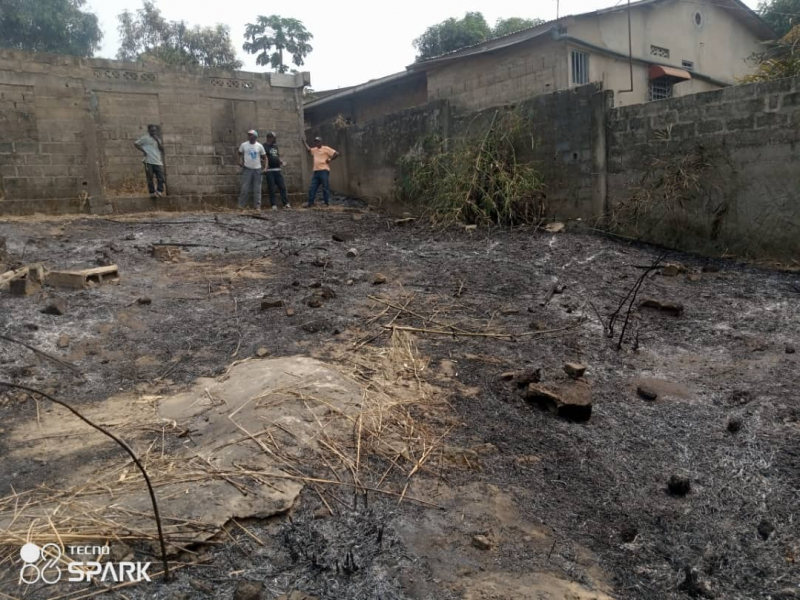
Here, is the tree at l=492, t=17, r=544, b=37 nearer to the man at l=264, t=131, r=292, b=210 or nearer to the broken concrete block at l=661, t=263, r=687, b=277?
the man at l=264, t=131, r=292, b=210

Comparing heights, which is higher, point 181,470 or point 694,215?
point 694,215

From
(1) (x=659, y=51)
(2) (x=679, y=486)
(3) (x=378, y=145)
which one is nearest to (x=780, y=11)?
(1) (x=659, y=51)

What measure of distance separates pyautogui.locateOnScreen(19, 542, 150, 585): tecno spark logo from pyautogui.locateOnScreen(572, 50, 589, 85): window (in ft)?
35.3

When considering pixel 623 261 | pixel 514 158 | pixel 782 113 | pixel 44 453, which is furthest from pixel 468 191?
pixel 44 453

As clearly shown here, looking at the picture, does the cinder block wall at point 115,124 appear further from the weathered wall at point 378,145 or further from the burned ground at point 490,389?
the burned ground at point 490,389

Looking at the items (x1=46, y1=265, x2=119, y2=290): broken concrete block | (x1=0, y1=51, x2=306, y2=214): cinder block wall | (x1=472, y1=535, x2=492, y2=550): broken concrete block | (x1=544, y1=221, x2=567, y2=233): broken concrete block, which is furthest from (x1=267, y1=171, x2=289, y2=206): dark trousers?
(x1=472, y1=535, x2=492, y2=550): broken concrete block

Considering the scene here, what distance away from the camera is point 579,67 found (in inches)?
428

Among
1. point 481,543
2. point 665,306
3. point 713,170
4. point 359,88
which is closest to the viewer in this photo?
point 481,543

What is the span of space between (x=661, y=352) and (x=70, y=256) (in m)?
6.68

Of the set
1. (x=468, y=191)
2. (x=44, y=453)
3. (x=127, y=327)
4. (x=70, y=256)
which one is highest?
(x=468, y=191)

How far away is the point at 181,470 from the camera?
→ 2.86 metres

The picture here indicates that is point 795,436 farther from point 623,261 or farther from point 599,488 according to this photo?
point 623,261

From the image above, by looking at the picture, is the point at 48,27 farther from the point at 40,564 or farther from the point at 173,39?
the point at 40,564

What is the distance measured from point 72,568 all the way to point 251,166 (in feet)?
31.6
